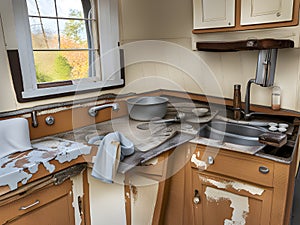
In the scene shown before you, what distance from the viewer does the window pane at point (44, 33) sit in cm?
158

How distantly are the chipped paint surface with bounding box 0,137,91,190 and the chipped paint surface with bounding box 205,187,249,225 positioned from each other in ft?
2.31

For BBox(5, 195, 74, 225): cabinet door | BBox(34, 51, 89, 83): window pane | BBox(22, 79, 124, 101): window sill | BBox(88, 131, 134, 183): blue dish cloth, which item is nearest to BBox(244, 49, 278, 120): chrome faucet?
BBox(88, 131, 134, 183): blue dish cloth

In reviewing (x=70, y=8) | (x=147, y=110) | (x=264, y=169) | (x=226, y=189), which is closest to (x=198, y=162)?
(x=226, y=189)

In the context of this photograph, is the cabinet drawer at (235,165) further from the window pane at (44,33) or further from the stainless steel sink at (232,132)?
the window pane at (44,33)

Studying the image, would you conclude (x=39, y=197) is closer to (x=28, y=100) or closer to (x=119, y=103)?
(x=28, y=100)

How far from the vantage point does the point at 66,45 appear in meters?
1.76

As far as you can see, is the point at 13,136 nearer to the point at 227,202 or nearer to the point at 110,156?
the point at 110,156

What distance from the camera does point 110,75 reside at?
6.67ft

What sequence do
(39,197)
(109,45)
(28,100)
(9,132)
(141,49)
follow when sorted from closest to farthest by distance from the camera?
(39,197), (9,132), (28,100), (109,45), (141,49)

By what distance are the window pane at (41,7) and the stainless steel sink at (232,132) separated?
3.93 feet

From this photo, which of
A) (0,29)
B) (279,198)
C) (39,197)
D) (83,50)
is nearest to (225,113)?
(279,198)

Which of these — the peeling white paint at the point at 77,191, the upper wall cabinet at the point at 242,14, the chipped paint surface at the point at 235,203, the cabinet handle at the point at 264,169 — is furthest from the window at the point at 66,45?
the cabinet handle at the point at 264,169

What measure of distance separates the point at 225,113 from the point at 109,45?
1017 millimetres

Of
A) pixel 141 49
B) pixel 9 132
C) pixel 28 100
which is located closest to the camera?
pixel 9 132
